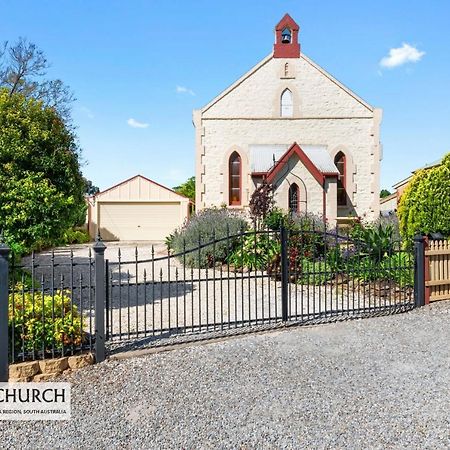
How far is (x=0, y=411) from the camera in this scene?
3.94 meters

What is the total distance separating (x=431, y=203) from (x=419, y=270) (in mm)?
1669

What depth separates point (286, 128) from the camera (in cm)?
1855

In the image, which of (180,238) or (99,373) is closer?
(99,373)

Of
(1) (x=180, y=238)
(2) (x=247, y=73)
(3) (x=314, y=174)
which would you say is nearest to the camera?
(1) (x=180, y=238)

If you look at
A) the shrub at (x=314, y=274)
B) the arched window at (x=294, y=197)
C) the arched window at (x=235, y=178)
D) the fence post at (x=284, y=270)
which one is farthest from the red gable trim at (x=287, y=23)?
the fence post at (x=284, y=270)

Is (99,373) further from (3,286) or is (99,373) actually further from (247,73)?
(247,73)

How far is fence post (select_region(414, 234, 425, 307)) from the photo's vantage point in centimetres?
Answer: 756

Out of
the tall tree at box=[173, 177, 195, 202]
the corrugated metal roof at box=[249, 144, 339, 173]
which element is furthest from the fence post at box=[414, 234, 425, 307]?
the tall tree at box=[173, 177, 195, 202]

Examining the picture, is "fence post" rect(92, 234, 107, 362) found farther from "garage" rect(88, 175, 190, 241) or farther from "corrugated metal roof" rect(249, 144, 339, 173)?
"garage" rect(88, 175, 190, 241)

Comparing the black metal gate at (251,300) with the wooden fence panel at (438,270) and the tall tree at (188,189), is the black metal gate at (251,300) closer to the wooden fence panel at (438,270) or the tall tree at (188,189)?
the wooden fence panel at (438,270)

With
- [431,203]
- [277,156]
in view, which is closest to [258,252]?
[431,203]

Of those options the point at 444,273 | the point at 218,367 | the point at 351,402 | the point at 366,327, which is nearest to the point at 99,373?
the point at 218,367

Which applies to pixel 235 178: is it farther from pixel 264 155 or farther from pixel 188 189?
pixel 188 189

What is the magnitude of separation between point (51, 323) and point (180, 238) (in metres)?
9.50
